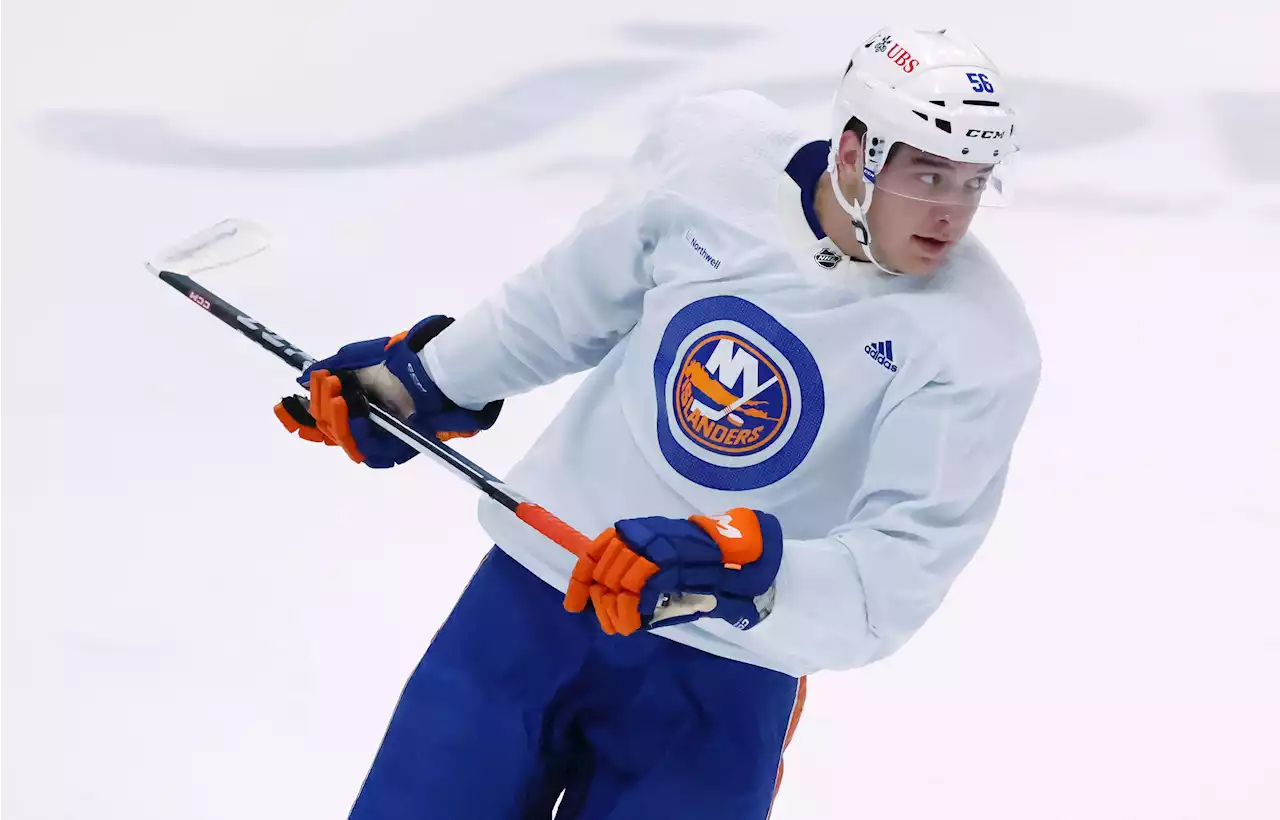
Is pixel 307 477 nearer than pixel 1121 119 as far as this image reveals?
Yes

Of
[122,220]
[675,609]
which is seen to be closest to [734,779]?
[675,609]

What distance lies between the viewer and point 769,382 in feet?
5.88

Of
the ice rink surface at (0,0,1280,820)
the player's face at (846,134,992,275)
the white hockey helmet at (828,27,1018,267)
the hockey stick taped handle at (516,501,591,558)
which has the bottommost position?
the ice rink surface at (0,0,1280,820)

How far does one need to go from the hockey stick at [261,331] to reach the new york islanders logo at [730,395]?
0.18 meters

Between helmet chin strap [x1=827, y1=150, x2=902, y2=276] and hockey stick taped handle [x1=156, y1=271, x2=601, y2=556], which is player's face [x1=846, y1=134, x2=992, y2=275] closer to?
helmet chin strap [x1=827, y1=150, x2=902, y2=276]

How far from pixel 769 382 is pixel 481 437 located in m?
1.51

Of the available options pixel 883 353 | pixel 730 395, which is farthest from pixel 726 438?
pixel 883 353

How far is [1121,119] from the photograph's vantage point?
450cm

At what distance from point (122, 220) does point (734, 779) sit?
7.96ft

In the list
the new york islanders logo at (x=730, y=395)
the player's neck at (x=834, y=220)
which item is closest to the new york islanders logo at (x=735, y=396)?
the new york islanders logo at (x=730, y=395)

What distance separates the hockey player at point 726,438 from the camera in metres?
1.69

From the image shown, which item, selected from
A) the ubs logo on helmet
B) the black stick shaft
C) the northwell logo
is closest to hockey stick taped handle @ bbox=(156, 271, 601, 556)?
the black stick shaft

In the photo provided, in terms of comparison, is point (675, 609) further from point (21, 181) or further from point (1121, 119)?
point (1121, 119)

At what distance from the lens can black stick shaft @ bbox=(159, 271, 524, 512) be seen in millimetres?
1955
